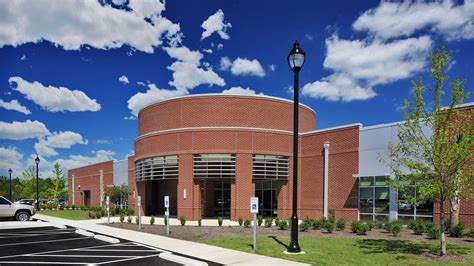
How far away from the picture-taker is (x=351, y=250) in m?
13.0

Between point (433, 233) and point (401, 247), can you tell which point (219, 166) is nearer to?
point (433, 233)

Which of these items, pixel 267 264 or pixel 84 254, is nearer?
pixel 267 264

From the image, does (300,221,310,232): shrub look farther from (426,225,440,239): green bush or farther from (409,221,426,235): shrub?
(426,225,440,239): green bush

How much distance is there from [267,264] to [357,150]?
→ 52.8 ft

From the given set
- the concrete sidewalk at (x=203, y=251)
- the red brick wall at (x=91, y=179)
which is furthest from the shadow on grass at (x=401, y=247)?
the red brick wall at (x=91, y=179)

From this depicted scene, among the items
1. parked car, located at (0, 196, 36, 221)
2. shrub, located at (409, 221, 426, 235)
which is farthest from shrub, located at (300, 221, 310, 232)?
parked car, located at (0, 196, 36, 221)

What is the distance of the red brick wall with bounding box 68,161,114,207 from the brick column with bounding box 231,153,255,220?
2333 centimetres

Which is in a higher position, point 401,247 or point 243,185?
point 243,185

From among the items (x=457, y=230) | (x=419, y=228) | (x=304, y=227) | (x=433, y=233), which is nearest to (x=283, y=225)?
(x=304, y=227)

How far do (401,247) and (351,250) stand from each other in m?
2.12

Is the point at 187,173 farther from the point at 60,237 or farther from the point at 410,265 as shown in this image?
the point at 410,265

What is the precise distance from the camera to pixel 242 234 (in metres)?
18.0

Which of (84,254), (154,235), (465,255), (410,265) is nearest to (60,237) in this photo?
(154,235)

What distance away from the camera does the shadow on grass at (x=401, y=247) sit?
12.7 m
